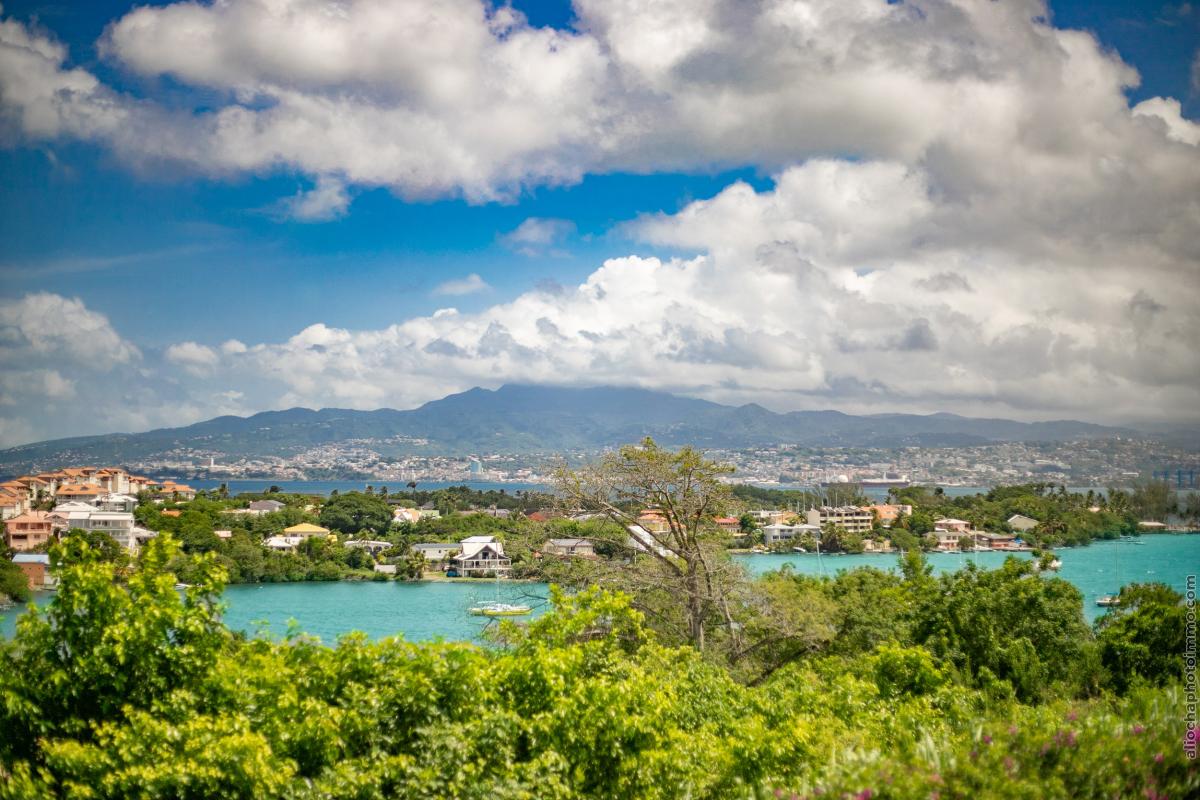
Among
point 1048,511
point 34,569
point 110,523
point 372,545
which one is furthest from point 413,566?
point 1048,511

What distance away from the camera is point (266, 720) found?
5.56 meters

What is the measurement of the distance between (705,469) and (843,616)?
377 centimetres

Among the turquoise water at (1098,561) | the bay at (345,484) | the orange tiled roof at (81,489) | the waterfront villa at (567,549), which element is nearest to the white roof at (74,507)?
the orange tiled roof at (81,489)

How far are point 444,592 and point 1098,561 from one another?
1349 inches

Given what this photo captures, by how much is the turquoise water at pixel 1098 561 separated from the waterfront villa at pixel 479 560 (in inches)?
495

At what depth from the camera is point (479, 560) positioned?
43.4 meters

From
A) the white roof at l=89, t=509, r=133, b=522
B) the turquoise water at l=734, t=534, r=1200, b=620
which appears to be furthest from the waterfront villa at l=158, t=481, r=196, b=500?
the turquoise water at l=734, t=534, r=1200, b=620

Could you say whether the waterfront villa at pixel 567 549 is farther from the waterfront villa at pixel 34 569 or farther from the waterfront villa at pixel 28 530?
the waterfront villa at pixel 28 530

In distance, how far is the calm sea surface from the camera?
29.5 metres

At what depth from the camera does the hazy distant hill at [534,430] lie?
124875 mm

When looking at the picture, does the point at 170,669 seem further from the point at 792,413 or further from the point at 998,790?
the point at 792,413

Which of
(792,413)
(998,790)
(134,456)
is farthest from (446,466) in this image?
(998,790)

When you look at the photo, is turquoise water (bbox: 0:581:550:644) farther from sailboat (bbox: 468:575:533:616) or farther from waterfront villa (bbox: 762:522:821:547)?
waterfront villa (bbox: 762:522:821:547)

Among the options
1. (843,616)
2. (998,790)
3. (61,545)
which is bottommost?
(843,616)
